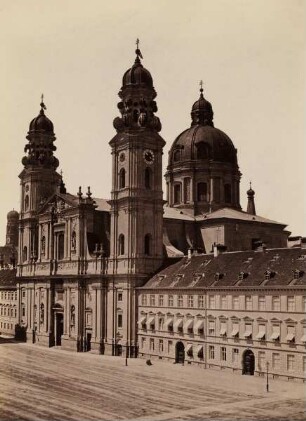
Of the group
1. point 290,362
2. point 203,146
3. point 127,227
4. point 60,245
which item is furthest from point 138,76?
point 290,362

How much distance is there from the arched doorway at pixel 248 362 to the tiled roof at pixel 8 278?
209ft

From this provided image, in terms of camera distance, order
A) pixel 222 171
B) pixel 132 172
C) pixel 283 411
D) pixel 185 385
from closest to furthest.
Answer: pixel 283 411, pixel 185 385, pixel 132 172, pixel 222 171

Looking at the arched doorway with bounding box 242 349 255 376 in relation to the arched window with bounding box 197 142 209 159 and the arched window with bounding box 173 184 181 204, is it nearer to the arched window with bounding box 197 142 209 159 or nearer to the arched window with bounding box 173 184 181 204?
the arched window with bounding box 173 184 181 204

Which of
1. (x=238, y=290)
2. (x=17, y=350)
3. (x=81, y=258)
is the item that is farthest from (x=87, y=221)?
(x=238, y=290)

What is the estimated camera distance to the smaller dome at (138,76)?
292ft

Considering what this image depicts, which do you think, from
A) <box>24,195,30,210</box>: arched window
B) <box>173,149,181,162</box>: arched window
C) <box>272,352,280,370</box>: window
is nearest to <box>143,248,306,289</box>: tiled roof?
<box>272,352,280,370</box>: window

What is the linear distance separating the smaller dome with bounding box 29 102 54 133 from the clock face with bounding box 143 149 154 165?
29.6 metres

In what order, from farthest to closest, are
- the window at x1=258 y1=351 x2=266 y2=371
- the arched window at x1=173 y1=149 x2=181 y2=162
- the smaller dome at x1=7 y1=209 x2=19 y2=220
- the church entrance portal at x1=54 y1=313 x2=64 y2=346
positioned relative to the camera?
the smaller dome at x1=7 y1=209 x2=19 y2=220
the arched window at x1=173 y1=149 x2=181 y2=162
the church entrance portal at x1=54 y1=313 x2=64 y2=346
the window at x1=258 y1=351 x2=266 y2=371

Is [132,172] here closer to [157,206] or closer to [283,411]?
[157,206]

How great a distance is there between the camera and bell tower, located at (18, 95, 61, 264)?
109 m

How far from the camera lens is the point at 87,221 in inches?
3701

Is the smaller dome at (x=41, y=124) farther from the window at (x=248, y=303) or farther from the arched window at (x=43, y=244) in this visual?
the window at (x=248, y=303)

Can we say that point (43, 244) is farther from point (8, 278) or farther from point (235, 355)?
point (235, 355)

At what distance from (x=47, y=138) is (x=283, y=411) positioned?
7387 cm
